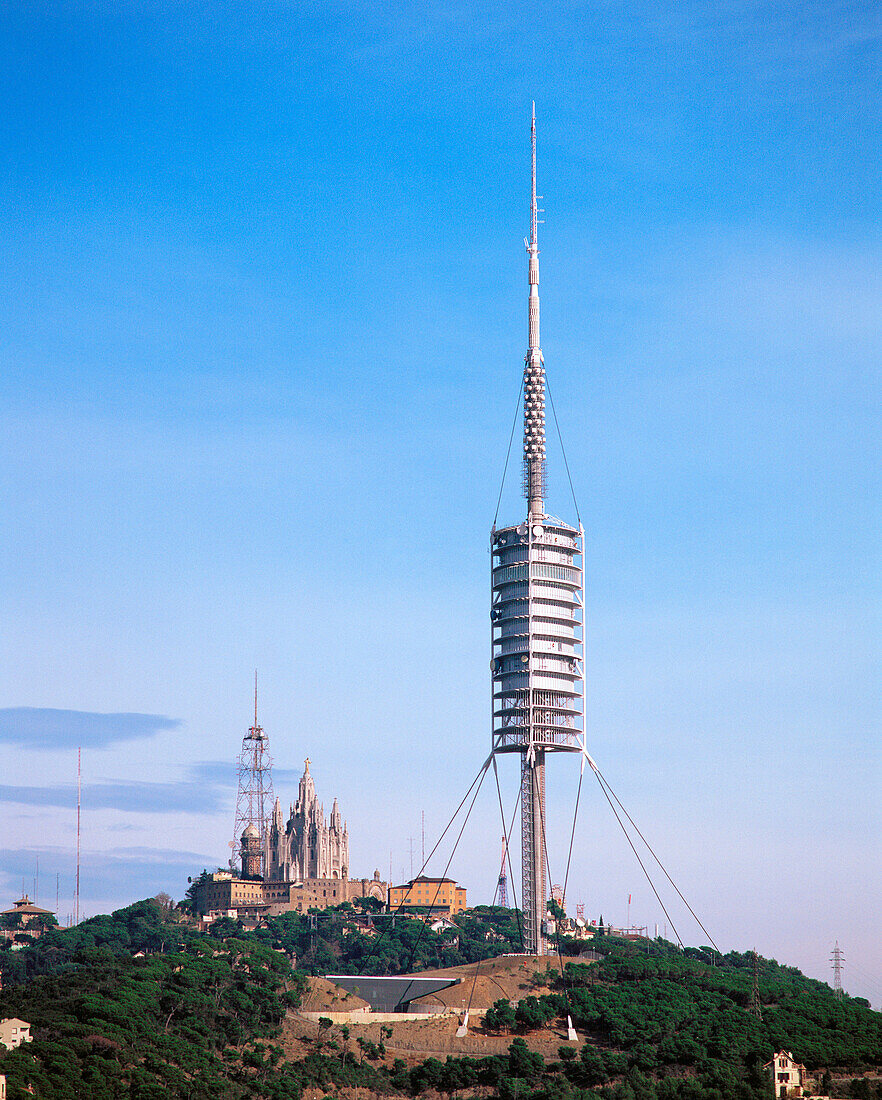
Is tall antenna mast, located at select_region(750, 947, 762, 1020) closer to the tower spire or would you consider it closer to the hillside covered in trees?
the hillside covered in trees

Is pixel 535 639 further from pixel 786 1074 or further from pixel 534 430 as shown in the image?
pixel 786 1074

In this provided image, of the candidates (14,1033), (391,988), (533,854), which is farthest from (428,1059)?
(533,854)

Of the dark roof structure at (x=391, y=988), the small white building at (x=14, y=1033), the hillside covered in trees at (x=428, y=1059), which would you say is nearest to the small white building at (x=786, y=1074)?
the hillside covered in trees at (x=428, y=1059)

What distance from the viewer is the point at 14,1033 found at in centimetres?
10600

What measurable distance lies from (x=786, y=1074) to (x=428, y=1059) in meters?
25.4

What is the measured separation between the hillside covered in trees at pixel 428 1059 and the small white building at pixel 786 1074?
152 centimetres

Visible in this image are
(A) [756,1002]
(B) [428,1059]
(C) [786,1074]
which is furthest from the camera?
(A) [756,1002]

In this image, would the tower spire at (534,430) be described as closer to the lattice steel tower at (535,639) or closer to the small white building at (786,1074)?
the lattice steel tower at (535,639)

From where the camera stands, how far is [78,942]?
198 metres

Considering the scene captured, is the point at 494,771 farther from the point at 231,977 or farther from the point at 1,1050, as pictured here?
the point at 1,1050

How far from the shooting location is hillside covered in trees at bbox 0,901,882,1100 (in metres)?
107

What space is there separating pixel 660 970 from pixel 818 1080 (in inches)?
1044

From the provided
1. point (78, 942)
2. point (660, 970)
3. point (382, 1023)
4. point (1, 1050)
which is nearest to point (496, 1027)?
point (382, 1023)

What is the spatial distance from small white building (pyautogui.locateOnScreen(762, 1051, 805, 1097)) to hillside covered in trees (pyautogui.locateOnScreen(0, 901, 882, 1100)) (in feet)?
5.00
